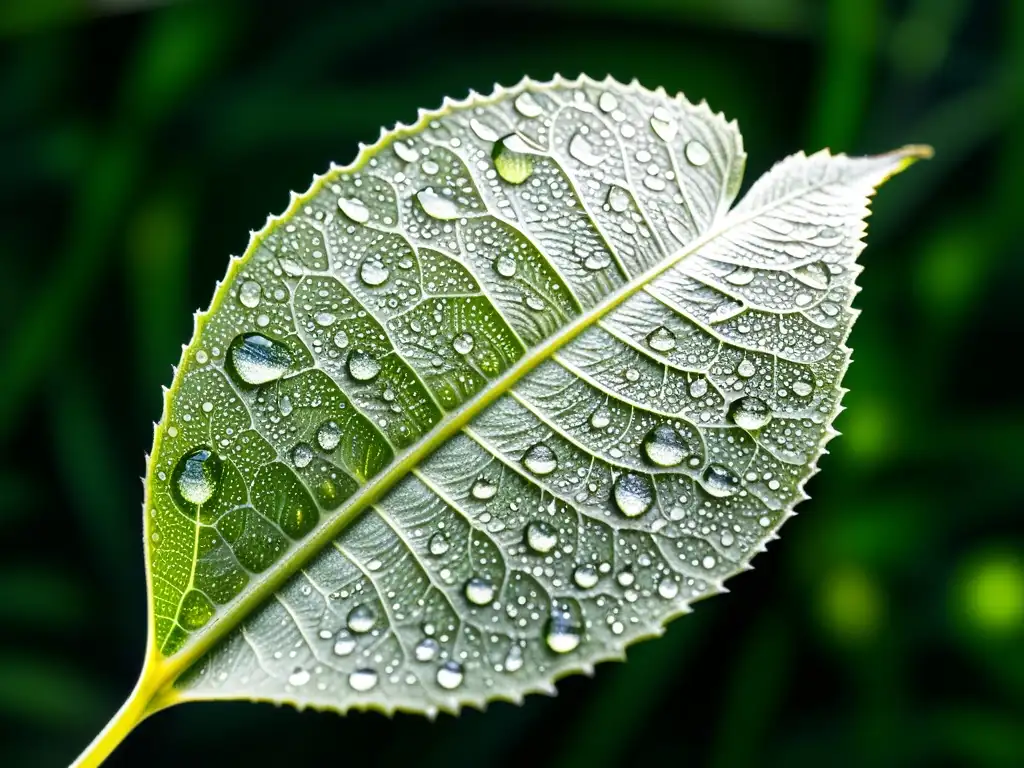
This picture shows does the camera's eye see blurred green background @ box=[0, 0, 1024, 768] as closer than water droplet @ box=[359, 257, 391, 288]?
No

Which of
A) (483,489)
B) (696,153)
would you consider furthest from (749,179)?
(483,489)

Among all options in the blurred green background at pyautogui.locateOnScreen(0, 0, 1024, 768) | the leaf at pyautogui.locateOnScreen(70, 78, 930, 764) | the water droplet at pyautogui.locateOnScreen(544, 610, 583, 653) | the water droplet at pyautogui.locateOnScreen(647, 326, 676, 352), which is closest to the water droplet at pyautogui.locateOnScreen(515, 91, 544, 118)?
the leaf at pyautogui.locateOnScreen(70, 78, 930, 764)

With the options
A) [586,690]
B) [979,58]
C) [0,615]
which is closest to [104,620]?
[0,615]

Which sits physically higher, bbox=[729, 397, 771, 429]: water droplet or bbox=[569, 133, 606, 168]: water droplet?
bbox=[569, 133, 606, 168]: water droplet

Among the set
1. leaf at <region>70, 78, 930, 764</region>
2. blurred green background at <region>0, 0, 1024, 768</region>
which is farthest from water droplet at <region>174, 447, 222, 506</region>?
blurred green background at <region>0, 0, 1024, 768</region>

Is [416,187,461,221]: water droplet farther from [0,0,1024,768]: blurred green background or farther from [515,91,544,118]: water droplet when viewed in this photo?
[0,0,1024,768]: blurred green background

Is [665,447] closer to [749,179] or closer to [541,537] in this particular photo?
[541,537]

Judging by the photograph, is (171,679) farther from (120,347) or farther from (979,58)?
(979,58)

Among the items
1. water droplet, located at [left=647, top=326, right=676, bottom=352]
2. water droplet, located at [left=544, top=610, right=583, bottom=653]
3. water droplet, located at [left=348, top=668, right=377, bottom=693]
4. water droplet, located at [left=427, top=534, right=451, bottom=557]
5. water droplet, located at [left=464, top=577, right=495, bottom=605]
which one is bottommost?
water droplet, located at [left=544, top=610, right=583, bottom=653]
